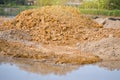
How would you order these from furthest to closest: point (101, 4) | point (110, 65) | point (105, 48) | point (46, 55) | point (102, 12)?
1. point (101, 4)
2. point (102, 12)
3. point (105, 48)
4. point (46, 55)
5. point (110, 65)

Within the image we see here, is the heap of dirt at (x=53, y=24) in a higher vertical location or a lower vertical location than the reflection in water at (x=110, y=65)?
higher

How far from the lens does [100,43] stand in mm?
8680

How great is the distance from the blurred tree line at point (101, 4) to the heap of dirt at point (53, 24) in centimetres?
942

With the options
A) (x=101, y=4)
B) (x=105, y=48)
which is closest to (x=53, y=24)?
(x=105, y=48)

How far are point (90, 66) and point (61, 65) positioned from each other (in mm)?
618

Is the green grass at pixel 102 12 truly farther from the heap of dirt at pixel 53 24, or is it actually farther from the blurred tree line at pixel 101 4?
the heap of dirt at pixel 53 24

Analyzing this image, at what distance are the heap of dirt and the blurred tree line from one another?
9423 millimetres

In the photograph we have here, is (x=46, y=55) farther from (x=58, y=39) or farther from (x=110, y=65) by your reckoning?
(x=58, y=39)

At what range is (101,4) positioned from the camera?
22516 mm

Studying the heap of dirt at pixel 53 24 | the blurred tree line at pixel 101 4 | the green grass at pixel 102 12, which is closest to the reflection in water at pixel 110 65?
the heap of dirt at pixel 53 24

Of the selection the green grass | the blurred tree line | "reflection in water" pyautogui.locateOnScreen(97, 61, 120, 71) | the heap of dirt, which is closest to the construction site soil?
the heap of dirt

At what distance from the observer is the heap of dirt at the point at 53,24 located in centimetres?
997

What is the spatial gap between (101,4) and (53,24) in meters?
12.1

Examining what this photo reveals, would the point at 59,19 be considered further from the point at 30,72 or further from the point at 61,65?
the point at 30,72
